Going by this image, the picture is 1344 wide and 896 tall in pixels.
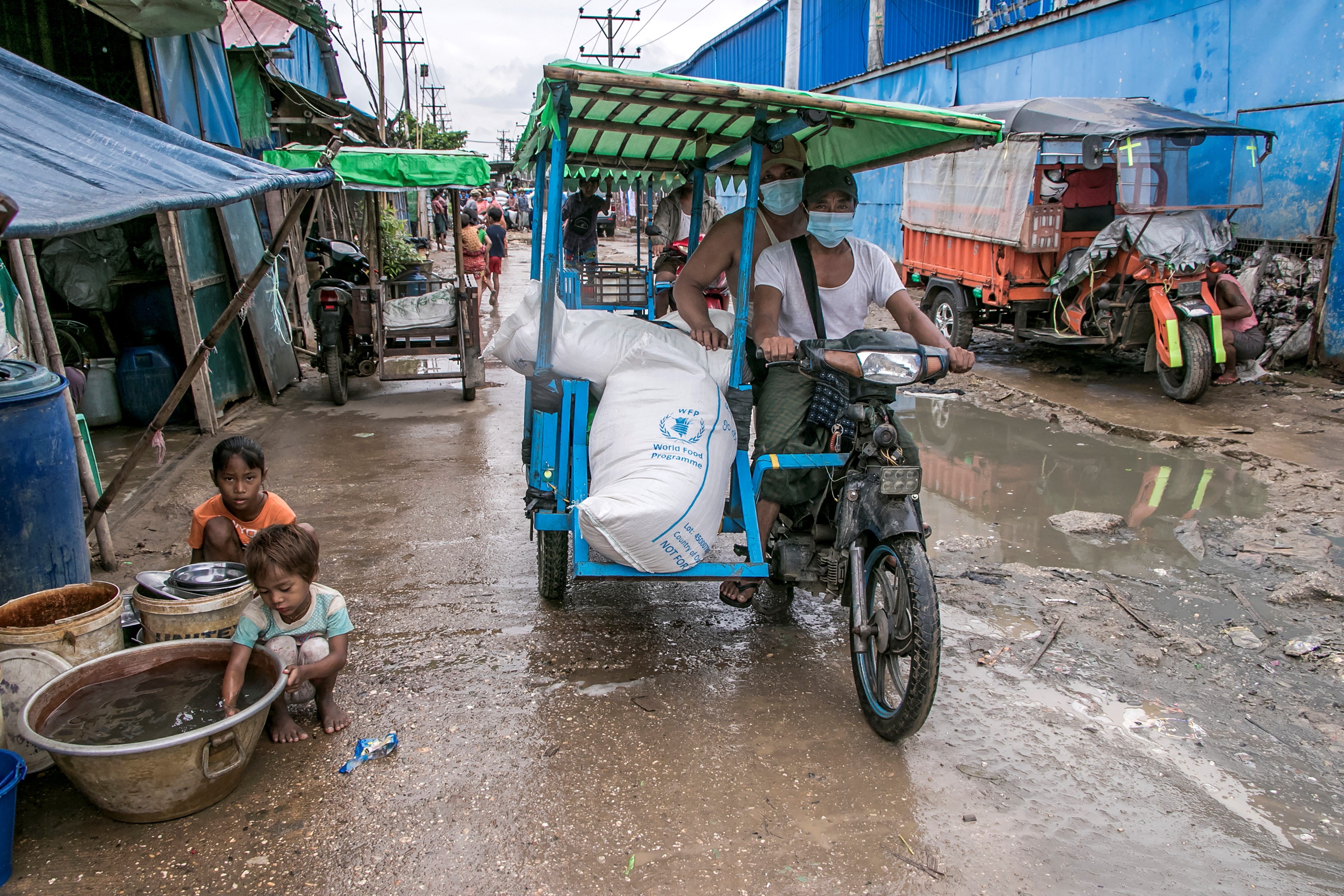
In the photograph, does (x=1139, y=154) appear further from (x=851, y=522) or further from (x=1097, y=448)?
(x=851, y=522)

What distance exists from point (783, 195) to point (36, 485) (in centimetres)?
322

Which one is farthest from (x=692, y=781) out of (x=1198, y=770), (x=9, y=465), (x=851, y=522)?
(x=9, y=465)

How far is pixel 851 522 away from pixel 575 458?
118 centimetres

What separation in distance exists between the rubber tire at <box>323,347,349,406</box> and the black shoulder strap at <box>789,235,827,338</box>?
234 inches

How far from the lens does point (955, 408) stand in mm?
8281

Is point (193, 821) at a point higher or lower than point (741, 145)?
lower

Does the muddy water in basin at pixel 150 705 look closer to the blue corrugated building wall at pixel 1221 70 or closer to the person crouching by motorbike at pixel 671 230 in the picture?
the person crouching by motorbike at pixel 671 230

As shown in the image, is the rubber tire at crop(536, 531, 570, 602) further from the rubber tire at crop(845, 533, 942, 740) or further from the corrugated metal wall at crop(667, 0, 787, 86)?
the corrugated metal wall at crop(667, 0, 787, 86)

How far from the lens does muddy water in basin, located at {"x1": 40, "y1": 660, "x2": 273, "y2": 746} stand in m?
2.57

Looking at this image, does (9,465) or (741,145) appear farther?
(741,145)

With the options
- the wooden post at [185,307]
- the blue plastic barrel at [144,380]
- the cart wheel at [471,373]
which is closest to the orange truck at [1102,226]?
the cart wheel at [471,373]

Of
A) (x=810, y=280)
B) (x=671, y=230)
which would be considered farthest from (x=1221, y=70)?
(x=810, y=280)

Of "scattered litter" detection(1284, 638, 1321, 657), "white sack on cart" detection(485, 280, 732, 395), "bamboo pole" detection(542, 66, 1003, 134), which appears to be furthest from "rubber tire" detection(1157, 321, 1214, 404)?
"white sack on cart" detection(485, 280, 732, 395)

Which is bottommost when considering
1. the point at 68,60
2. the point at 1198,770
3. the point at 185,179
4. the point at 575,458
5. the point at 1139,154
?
the point at 1198,770
